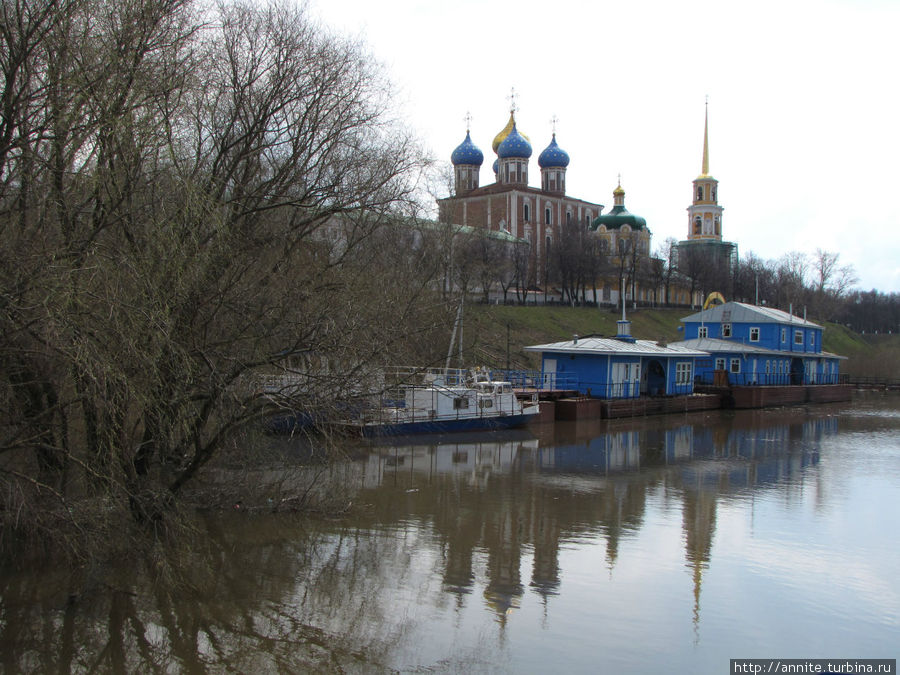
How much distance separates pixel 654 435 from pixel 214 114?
22.9 metres

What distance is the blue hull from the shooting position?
26.2 m

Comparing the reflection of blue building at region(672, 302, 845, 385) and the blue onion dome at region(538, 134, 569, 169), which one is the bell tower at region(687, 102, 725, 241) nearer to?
the blue onion dome at region(538, 134, 569, 169)

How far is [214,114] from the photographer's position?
15.4 m

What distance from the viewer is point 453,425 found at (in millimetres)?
28844

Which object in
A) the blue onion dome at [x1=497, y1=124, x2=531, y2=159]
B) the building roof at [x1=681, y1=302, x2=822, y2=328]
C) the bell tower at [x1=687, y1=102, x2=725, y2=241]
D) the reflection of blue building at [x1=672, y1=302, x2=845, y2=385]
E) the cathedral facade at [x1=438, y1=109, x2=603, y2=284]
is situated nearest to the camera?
the reflection of blue building at [x1=672, y1=302, x2=845, y2=385]

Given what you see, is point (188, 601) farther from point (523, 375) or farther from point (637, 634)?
point (523, 375)

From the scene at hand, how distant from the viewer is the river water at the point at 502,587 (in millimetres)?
9711

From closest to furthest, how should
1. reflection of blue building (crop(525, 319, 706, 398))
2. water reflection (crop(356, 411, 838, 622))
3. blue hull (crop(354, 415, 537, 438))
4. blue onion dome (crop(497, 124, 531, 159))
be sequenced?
water reflection (crop(356, 411, 838, 622)) → blue hull (crop(354, 415, 537, 438)) → reflection of blue building (crop(525, 319, 706, 398)) → blue onion dome (crop(497, 124, 531, 159))

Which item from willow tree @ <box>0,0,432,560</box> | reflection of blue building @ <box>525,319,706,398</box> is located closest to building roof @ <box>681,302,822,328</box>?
reflection of blue building @ <box>525,319,706,398</box>

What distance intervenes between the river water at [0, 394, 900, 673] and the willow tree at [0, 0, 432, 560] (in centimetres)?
145

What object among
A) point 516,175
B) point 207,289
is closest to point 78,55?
point 207,289

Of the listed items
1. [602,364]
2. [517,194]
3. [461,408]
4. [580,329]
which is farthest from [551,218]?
[461,408]

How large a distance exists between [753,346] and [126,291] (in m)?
46.5

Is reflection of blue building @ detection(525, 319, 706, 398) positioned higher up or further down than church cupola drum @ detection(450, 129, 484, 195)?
further down
